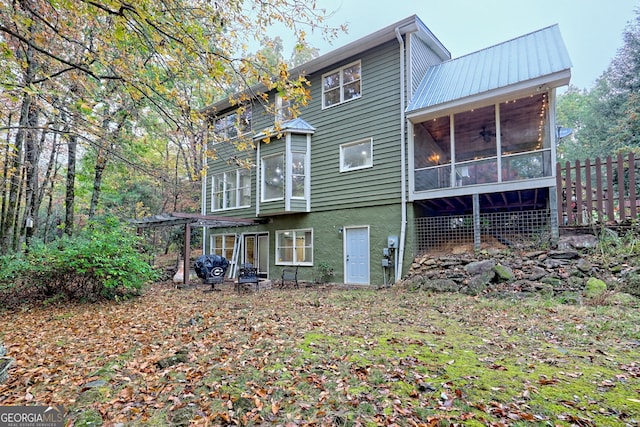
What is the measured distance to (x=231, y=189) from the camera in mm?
14289

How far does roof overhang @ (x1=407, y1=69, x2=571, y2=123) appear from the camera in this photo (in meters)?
7.57

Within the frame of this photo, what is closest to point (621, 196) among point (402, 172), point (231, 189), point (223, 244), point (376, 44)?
point (402, 172)

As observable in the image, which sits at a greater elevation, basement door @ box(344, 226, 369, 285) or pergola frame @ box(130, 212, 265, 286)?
pergola frame @ box(130, 212, 265, 286)

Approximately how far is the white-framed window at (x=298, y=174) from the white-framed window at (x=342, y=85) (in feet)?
6.85

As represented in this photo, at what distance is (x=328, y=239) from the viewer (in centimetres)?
1116

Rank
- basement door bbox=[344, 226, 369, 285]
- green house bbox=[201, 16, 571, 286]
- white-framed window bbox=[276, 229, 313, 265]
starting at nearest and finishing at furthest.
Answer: green house bbox=[201, 16, 571, 286] < basement door bbox=[344, 226, 369, 285] < white-framed window bbox=[276, 229, 313, 265]

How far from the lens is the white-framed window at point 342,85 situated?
1099 cm

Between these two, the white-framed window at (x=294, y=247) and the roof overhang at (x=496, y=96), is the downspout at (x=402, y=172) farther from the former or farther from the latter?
the white-framed window at (x=294, y=247)

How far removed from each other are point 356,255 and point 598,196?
6541 mm

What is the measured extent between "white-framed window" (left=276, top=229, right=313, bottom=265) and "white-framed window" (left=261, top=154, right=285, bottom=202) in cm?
151

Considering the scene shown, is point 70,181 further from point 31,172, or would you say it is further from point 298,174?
point 298,174

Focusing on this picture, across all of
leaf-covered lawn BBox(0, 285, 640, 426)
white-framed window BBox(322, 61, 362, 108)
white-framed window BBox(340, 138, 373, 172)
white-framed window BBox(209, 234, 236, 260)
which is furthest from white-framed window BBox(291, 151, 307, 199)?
leaf-covered lawn BBox(0, 285, 640, 426)

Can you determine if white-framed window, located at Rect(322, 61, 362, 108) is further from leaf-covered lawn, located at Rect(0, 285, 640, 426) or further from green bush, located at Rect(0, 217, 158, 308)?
green bush, located at Rect(0, 217, 158, 308)

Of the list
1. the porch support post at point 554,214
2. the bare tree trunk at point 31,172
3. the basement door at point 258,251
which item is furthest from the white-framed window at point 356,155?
the bare tree trunk at point 31,172
